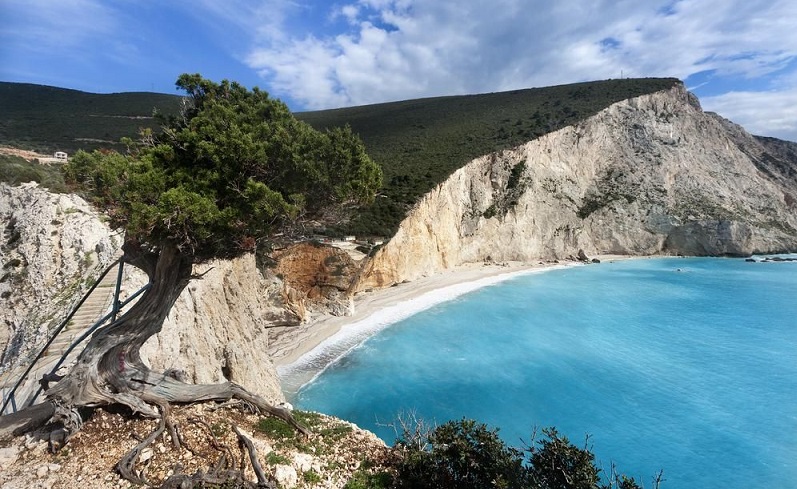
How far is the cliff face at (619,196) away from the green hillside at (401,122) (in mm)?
2928

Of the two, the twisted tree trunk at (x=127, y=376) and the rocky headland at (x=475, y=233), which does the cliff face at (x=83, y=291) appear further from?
the twisted tree trunk at (x=127, y=376)

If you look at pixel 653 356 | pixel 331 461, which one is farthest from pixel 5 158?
pixel 653 356

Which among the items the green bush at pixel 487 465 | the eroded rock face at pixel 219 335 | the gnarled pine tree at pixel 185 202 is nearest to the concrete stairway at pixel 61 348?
the gnarled pine tree at pixel 185 202

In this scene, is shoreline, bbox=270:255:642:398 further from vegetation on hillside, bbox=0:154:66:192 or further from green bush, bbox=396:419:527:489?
vegetation on hillside, bbox=0:154:66:192

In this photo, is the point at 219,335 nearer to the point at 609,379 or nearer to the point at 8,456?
the point at 8,456

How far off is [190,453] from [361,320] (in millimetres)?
18889

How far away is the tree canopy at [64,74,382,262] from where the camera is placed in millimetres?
6246

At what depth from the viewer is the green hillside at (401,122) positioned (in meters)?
36.7

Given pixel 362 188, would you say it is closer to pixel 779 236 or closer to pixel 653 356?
pixel 653 356

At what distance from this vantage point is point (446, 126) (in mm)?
60219

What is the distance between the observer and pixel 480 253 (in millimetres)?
46062

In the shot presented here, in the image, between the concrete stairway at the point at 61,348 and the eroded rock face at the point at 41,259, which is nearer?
the concrete stairway at the point at 61,348

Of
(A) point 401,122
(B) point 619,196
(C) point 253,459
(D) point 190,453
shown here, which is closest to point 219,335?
(D) point 190,453

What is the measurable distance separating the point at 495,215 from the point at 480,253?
5227 millimetres
